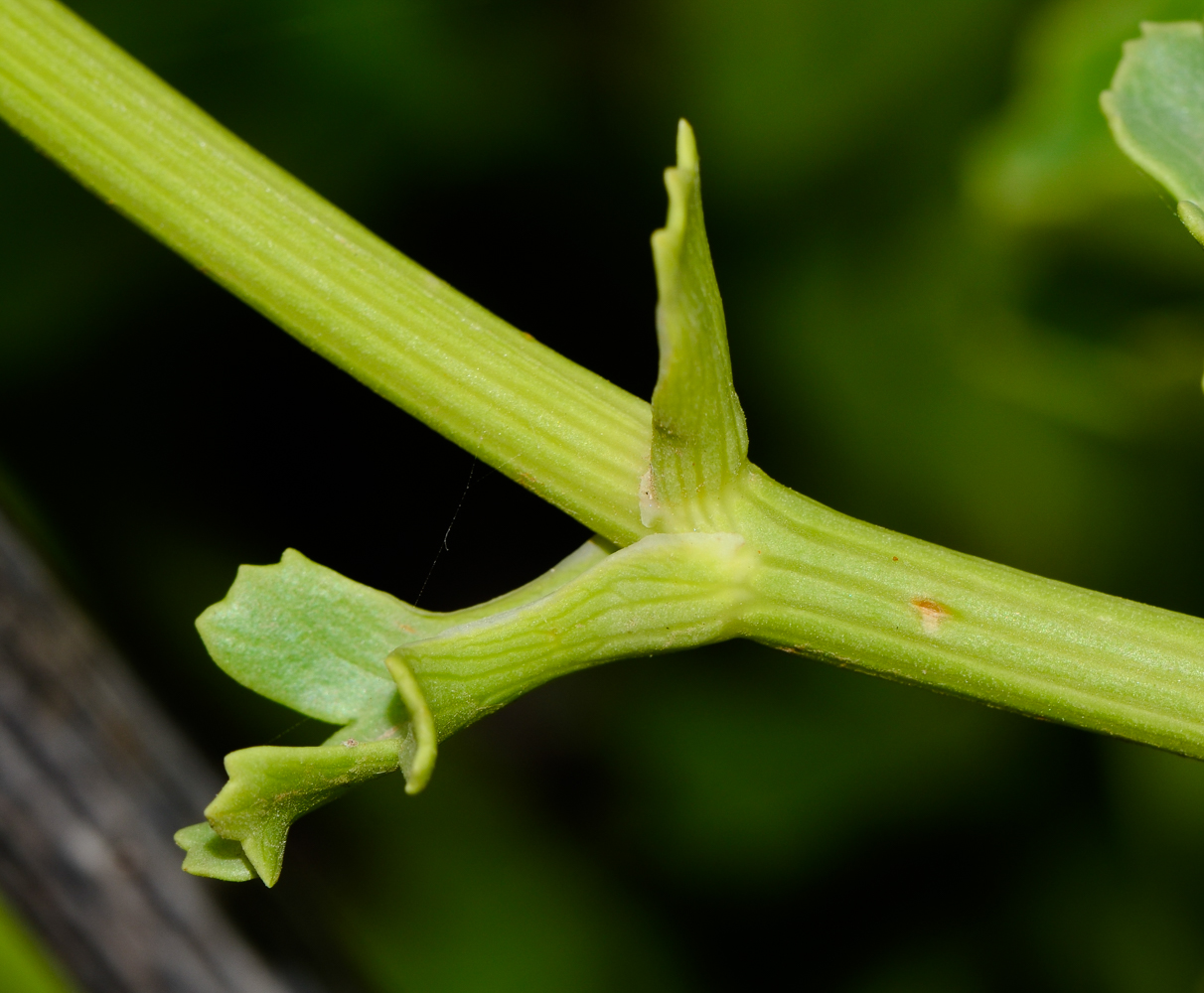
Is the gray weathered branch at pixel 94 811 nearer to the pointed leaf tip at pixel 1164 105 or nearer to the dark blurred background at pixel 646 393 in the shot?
the dark blurred background at pixel 646 393

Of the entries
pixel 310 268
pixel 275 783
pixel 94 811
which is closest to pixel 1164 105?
pixel 310 268

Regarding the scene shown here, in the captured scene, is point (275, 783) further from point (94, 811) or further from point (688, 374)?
point (94, 811)

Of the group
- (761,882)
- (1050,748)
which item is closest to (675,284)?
(1050,748)

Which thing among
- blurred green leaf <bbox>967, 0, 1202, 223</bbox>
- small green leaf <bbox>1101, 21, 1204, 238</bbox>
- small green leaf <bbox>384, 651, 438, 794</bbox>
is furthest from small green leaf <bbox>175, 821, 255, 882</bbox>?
blurred green leaf <bbox>967, 0, 1202, 223</bbox>

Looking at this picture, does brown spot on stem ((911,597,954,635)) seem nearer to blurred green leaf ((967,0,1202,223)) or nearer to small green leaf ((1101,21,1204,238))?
small green leaf ((1101,21,1204,238))

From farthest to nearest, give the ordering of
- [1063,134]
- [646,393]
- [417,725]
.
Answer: [646,393] → [1063,134] → [417,725]

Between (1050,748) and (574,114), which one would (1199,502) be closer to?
(1050,748)

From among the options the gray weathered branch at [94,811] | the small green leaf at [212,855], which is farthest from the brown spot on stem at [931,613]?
the gray weathered branch at [94,811]
